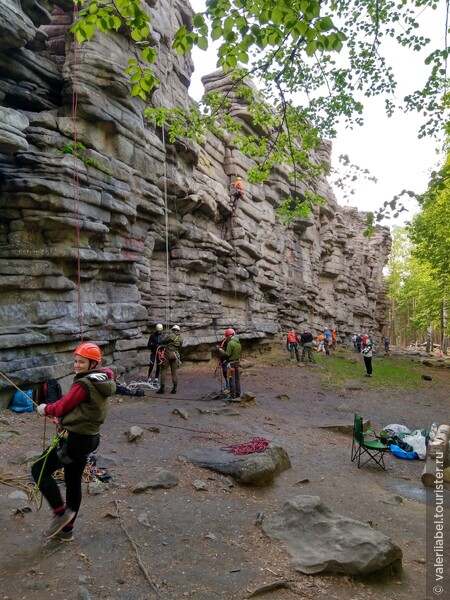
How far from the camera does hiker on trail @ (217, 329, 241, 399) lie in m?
12.8

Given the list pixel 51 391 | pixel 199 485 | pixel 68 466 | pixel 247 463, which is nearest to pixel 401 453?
pixel 247 463

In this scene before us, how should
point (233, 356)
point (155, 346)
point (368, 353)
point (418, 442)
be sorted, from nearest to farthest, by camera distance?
point (418, 442), point (233, 356), point (155, 346), point (368, 353)

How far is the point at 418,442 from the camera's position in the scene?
30.8 ft

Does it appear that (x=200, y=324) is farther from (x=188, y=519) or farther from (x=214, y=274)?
(x=188, y=519)

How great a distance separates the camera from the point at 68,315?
11.0 meters

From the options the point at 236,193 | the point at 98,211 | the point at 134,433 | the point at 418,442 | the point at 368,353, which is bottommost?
the point at 418,442

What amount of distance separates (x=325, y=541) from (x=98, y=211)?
35.0 feet

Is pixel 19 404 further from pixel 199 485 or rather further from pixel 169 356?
pixel 199 485

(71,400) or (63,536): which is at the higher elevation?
(71,400)

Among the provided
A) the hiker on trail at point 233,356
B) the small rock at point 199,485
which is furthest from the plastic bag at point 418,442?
the small rock at point 199,485

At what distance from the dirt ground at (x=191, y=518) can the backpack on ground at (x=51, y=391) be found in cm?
78

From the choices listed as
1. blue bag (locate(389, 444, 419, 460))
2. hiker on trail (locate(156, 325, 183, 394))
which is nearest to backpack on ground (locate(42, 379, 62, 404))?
hiker on trail (locate(156, 325, 183, 394))

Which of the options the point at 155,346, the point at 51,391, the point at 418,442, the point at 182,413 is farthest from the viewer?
the point at 155,346

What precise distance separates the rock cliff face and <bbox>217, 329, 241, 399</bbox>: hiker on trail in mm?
3359
